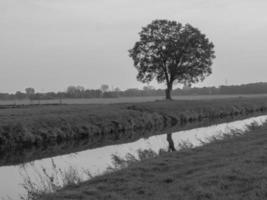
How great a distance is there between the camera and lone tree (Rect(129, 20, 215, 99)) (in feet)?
177

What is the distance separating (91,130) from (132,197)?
18.5 m

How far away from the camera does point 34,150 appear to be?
20.4 meters

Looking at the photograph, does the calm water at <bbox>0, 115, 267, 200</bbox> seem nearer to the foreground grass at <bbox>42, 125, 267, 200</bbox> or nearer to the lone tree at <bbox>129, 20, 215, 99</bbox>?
the foreground grass at <bbox>42, 125, 267, 200</bbox>

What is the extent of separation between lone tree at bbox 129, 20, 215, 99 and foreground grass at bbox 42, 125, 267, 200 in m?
41.7

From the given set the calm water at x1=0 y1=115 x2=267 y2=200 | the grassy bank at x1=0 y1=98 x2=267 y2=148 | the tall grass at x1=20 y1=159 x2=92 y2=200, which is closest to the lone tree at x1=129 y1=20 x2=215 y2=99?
the grassy bank at x1=0 y1=98 x2=267 y2=148

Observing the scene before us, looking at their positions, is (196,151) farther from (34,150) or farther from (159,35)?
(159,35)

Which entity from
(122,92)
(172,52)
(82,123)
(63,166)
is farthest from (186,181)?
(122,92)

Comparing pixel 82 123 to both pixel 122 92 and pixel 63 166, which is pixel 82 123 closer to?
pixel 63 166

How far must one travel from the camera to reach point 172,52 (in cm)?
5366

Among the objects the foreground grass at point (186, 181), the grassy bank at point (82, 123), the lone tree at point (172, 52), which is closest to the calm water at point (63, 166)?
the foreground grass at point (186, 181)

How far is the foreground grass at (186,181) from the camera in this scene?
832cm

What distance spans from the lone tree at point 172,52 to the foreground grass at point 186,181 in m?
41.7

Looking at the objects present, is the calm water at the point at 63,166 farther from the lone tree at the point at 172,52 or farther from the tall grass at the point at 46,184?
the lone tree at the point at 172,52

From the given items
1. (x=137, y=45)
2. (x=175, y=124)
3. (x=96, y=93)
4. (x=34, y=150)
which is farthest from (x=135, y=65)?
(x=96, y=93)
